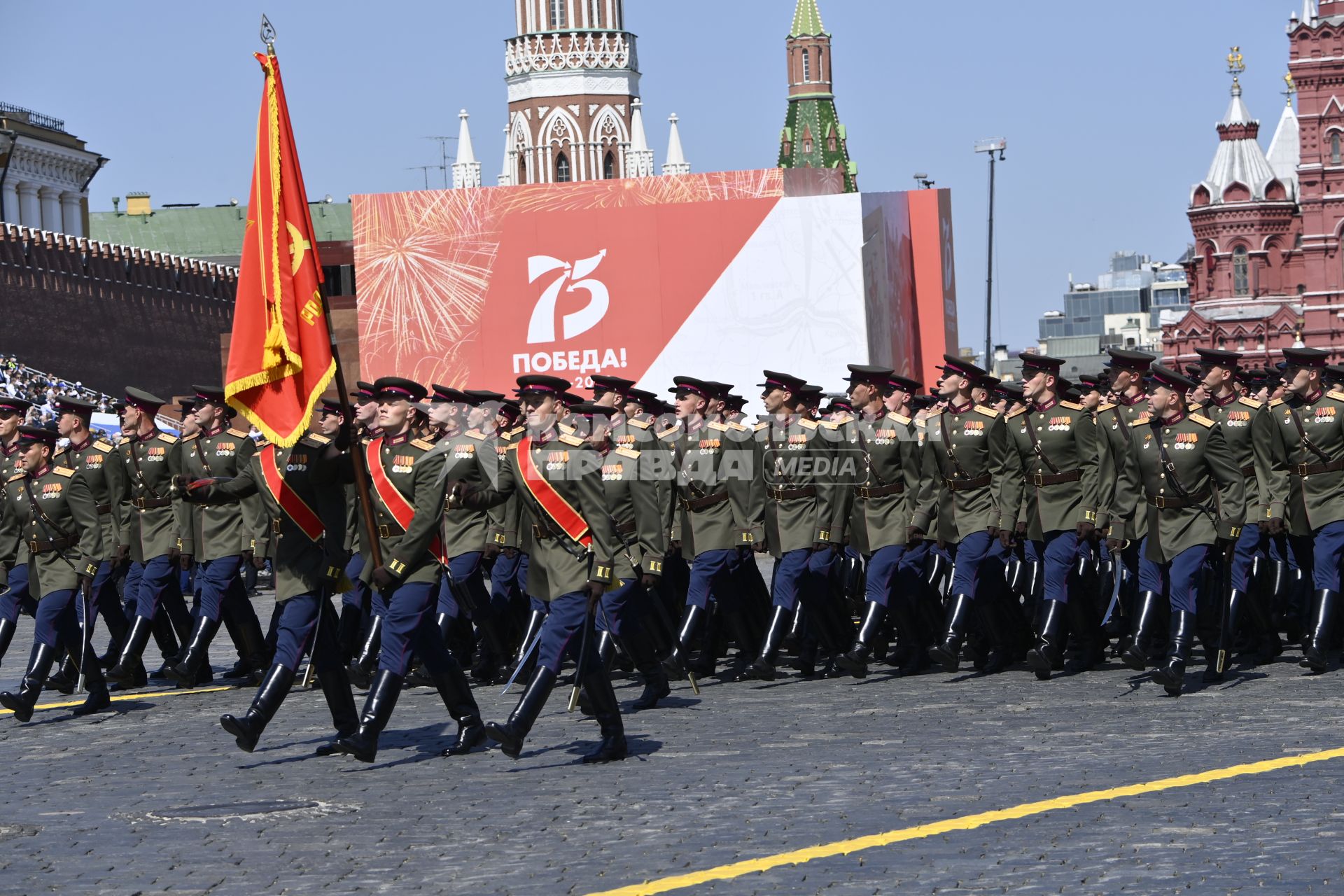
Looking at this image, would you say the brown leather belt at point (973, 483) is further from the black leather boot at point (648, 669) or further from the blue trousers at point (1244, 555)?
the black leather boot at point (648, 669)

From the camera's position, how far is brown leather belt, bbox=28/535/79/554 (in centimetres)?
1252

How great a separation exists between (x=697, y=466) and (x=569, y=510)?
3.78m

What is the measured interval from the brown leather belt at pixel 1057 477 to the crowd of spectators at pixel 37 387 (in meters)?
25.3

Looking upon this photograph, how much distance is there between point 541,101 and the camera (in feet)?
413

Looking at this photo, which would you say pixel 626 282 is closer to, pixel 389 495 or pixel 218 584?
pixel 218 584

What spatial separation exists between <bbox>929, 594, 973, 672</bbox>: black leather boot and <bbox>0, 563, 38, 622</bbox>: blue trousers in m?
5.25

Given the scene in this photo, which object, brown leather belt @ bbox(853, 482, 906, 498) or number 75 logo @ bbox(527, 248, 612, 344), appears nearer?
brown leather belt @ bbox(853, 482, 906, 498)

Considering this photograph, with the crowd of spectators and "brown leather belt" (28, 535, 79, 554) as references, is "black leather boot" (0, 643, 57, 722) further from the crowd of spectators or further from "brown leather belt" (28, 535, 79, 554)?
the crowd of spectators

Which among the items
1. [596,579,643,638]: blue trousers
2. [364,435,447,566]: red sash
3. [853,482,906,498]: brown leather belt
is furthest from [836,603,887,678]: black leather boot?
[364,435,447,566]: red sash

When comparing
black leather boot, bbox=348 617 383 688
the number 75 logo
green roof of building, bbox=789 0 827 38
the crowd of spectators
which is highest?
green roof of building, bbox=789 0 827 38

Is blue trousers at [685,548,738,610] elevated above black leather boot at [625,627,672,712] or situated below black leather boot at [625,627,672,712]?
above

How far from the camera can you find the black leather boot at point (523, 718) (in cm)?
985

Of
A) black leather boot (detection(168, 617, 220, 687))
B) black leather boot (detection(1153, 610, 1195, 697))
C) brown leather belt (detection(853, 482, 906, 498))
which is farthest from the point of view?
black leather boot (detection(168, 617, 220, 687))

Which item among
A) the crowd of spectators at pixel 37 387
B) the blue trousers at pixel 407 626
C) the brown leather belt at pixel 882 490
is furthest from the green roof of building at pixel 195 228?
the blue trousers at pixel 407 626
